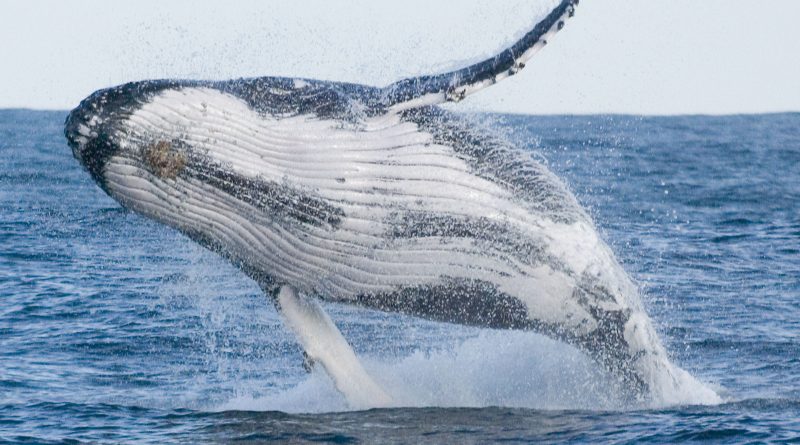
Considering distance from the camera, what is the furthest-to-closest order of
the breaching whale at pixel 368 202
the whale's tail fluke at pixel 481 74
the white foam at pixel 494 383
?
the white foam at pixel 494 383
the whale's tail fluke at pixel 481 74
the breaching whale at pixel 368 202

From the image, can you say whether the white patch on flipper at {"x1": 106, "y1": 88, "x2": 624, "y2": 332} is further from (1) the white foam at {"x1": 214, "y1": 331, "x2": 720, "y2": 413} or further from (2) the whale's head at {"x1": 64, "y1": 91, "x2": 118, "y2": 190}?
(1) the white foam at {"x1": 214, "y1": 331, "x2": 720, "y2": 413}

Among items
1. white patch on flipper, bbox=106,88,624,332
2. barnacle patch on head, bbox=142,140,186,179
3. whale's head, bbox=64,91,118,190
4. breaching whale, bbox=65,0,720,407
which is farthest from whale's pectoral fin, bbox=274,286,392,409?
whale's head, bbox=64,91,118,190

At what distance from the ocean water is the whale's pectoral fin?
0.24 m

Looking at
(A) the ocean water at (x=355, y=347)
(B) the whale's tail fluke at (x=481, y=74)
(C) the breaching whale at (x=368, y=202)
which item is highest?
(B) the whale's tail fluke at (x=481, y=74)

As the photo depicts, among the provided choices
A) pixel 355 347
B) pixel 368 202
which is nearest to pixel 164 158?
pixel 368 202

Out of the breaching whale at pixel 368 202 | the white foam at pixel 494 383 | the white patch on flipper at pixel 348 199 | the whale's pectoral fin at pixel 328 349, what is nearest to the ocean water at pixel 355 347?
the white foam at pixel 494 383

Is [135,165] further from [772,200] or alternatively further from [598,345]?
[772,200]

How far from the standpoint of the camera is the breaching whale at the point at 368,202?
8.48 m

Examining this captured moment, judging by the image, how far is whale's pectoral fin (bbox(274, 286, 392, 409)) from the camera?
9.67 m

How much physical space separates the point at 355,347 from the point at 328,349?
331 cm

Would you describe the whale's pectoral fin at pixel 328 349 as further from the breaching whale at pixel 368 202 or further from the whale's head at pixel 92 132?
the whale's head at pixel 92 132

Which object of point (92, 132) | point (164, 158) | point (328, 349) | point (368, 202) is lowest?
point (328, 349)

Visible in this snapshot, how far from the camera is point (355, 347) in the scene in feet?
43.3

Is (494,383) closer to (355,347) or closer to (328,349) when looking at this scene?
(328,349)
